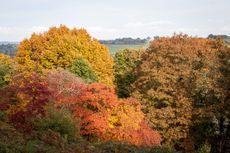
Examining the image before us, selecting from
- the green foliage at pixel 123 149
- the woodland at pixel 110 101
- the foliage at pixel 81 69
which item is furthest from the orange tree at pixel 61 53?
the green foliage at pixel 123 149

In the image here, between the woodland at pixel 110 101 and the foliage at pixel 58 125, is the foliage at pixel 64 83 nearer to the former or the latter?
the woodland at pixel 110 101

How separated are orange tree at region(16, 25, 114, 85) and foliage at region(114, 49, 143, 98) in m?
3.19

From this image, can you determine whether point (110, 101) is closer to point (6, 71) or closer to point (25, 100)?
point (25, 100)

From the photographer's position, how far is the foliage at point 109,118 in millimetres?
23844

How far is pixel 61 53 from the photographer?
4453cm

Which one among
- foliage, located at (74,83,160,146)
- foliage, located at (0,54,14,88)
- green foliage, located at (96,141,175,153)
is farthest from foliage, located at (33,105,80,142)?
foliage, located at (0,54,14,88)

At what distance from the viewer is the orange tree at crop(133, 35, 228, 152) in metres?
31.2

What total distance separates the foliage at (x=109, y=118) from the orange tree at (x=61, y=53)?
18335 mm

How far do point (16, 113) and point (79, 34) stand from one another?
32.6 m

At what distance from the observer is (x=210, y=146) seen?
121 feet

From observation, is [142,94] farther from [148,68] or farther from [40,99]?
[40,99]

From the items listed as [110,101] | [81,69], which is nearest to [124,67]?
[81,69]

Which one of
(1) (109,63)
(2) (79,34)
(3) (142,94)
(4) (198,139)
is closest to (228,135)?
(4) (198,139)

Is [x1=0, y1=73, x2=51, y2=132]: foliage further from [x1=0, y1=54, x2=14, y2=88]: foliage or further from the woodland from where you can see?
[x1=0, y1=54, x2=14, y2=88]: foliage
